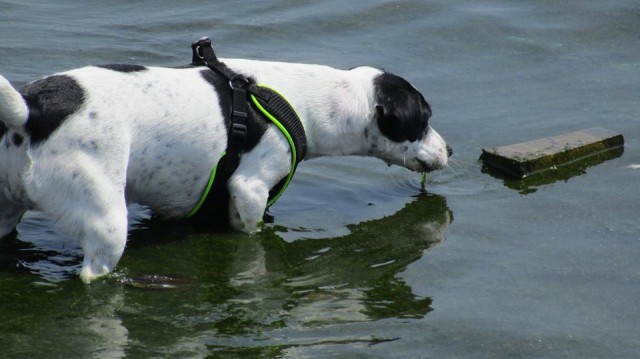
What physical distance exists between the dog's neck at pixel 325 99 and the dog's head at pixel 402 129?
0.06m

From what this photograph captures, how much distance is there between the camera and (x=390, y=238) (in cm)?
662

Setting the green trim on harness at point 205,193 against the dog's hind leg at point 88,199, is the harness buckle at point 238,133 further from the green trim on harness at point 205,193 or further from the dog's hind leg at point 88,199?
the dog's hind leg at point 88,199

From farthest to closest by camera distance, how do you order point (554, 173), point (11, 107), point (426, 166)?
point (554, 173), point (426, 166), point (11, 107)

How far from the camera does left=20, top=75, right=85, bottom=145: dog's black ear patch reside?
5.36 m

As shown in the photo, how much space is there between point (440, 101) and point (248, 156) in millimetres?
2791

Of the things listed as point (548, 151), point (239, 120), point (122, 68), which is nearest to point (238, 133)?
point (239, 120)

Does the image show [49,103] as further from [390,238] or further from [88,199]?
[390,238]

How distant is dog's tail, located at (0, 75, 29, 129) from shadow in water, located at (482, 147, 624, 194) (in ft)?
10.7

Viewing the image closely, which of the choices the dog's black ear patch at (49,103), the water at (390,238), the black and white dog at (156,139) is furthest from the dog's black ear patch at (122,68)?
the water at (390,238)

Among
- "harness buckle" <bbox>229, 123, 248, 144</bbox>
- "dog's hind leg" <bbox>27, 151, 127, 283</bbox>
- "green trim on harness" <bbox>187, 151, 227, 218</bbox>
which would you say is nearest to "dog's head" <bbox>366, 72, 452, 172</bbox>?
"harness buckle" <bbox>229, 123, 248, 144</bbox>

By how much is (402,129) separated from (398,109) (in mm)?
148

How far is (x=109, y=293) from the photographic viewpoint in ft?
18.2

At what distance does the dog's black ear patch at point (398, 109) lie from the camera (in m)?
6.77

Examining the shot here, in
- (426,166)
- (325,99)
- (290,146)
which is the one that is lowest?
(426,166)
